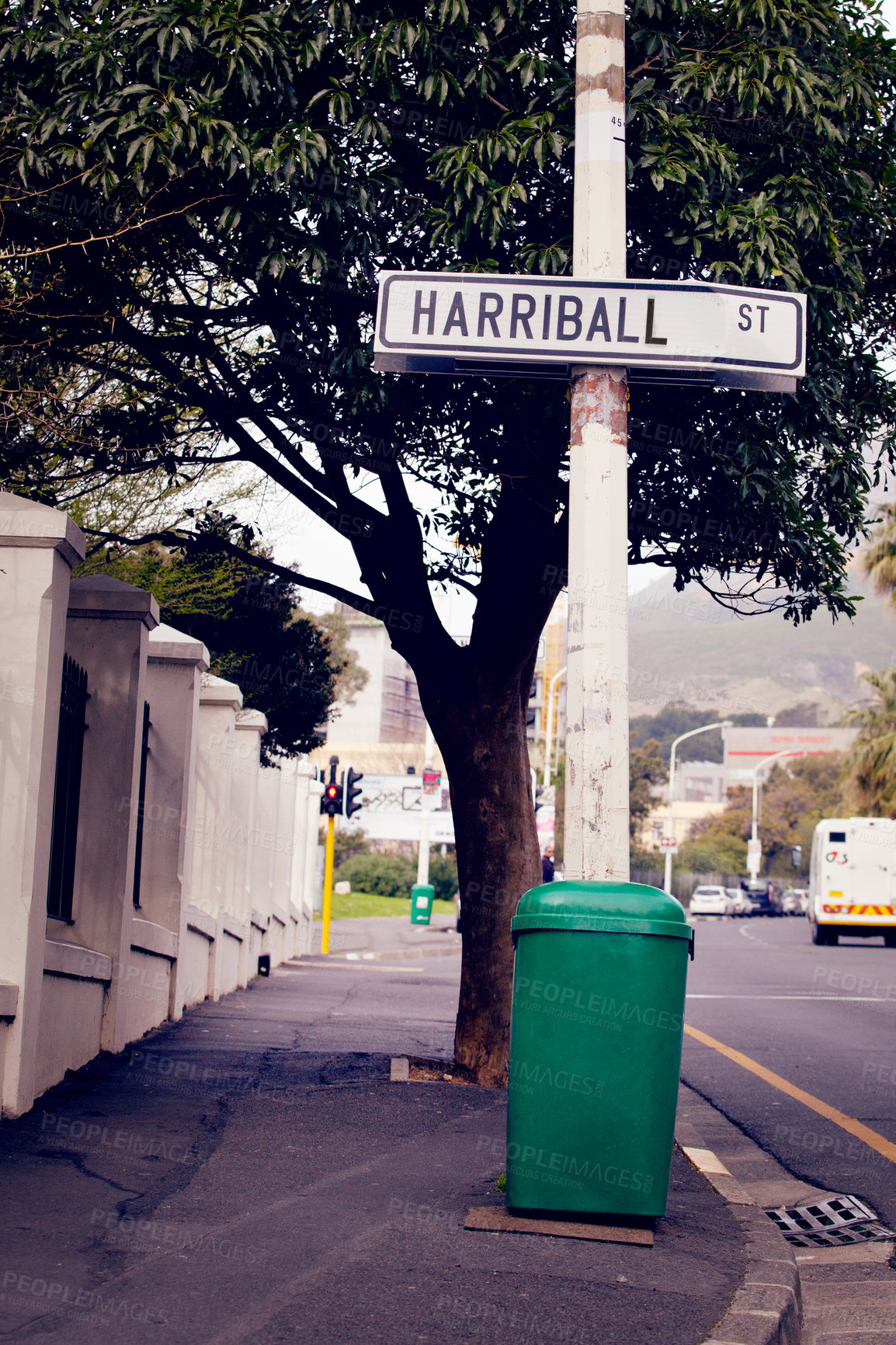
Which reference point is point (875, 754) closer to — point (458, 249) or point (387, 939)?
point (387, 939)

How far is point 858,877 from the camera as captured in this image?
104 ft

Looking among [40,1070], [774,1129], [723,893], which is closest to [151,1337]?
[40,1070]

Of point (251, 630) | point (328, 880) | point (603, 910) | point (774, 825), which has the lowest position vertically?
point (328, 880)

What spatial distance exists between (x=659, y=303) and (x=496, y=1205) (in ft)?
11.3

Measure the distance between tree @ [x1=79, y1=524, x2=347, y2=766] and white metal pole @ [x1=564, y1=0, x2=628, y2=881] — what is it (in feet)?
30.0

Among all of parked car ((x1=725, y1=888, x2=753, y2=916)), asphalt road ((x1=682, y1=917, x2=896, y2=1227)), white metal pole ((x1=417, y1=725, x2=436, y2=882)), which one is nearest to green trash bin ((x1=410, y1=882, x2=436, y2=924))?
white metal pole ((x1=417, y1=725, x2=436, y2=882))

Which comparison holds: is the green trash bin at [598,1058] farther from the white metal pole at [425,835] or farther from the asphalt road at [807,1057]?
the white metal pole at [425,835]

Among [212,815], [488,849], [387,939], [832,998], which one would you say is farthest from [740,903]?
[488,849]

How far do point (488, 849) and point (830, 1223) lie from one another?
3.00 m

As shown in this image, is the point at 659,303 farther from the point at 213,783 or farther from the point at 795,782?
the point at 795,782

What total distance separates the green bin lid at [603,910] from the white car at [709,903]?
61.2 m

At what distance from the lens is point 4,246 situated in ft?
24.7

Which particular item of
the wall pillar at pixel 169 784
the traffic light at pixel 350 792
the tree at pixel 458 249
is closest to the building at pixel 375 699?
the traffic light at pixel 350 792

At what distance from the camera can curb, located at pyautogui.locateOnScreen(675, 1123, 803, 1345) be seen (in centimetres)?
386
